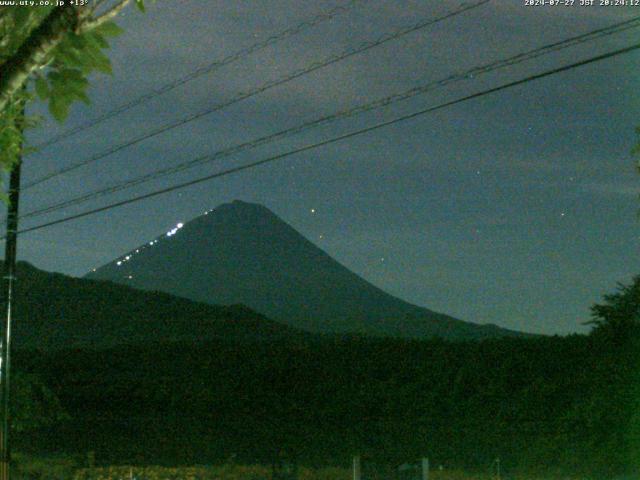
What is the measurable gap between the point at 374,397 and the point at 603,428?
39.5ft

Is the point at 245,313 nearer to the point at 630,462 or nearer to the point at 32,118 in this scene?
the point at 630,462

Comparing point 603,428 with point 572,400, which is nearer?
point 603,428

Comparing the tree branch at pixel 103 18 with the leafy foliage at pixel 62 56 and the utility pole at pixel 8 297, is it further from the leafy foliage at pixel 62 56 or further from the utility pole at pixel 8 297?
the utility pole at pixel 8 297

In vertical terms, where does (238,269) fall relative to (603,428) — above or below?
above

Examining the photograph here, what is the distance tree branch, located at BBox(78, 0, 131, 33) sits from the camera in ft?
13.8

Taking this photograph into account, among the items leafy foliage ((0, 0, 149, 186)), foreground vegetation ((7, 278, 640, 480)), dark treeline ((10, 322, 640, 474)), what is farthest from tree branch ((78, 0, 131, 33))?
dark treeline ((10, 322, 640, 474))

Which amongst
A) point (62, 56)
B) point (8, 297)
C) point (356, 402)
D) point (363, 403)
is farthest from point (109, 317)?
point (62, 56)

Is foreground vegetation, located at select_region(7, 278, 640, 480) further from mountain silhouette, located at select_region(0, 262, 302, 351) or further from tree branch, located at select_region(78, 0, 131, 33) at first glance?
mountain silhouette, located at select_region(0, 262, 302, 351)

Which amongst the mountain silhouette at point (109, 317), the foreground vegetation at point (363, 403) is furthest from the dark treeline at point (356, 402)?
the mountain silhouette at point (109, 317)

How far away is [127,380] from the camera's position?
4147 cm

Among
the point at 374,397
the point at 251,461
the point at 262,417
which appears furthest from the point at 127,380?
the point at 251,461

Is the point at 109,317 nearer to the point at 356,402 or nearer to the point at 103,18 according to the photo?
the point at 356,402

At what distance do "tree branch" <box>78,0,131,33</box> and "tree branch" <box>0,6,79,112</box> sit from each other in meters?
0.04

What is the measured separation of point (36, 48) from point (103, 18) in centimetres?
35
